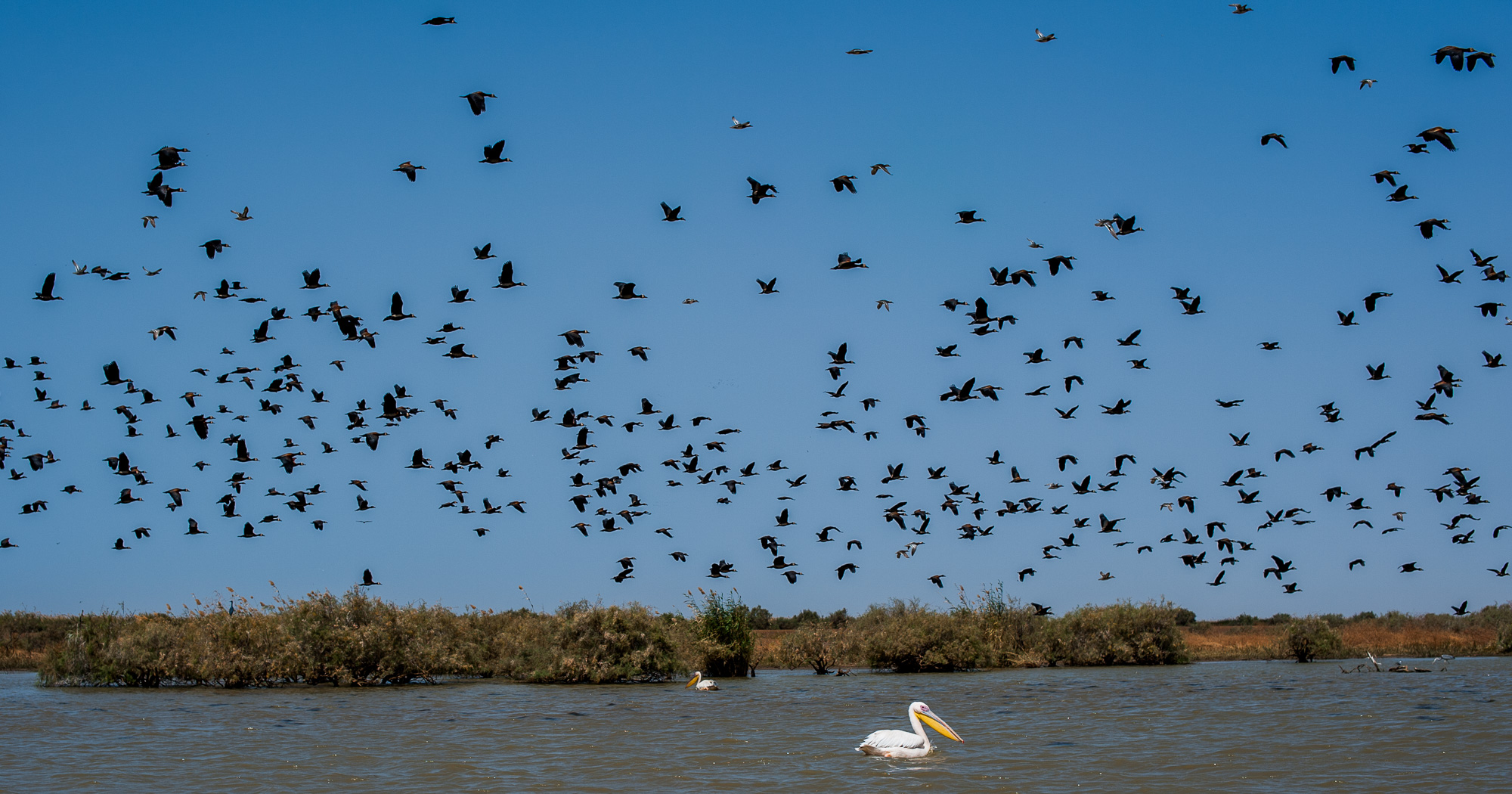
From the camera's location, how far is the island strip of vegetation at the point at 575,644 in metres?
37.0

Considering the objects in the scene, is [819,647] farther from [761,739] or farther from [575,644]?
[761,739]

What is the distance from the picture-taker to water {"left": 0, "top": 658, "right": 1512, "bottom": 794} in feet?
58.0

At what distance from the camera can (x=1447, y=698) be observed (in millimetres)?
28750

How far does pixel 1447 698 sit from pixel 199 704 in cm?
3127

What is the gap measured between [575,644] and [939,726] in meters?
20.0

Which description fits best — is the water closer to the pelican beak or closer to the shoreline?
the pelican beak

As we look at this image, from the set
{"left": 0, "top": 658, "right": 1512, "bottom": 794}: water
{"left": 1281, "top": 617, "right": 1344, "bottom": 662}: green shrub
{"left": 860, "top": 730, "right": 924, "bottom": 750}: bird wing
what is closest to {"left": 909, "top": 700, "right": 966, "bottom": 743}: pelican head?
{"left": 0, "top": 658, "right": 1512, "bottom": 794}: water

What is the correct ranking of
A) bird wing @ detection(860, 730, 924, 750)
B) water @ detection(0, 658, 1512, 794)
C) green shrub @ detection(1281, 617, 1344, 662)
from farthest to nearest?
green shrub @ detection(1281, 617, 1344, 662)
bird wing @ detection(860, 730, 924, 750)
water @ detection(0, 658, 1512, 794)

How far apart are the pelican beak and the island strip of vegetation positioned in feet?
54.9

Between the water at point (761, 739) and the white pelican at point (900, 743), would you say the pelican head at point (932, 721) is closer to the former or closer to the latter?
the white pelican at point (900, 743)

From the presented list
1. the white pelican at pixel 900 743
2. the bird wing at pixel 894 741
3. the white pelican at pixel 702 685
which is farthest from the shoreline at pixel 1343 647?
the bird wing at pixel 894 741

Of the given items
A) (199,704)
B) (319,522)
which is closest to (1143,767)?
(319,522)

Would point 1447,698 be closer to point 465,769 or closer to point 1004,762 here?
point 1004,762

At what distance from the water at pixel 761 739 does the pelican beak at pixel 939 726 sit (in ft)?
1.01
